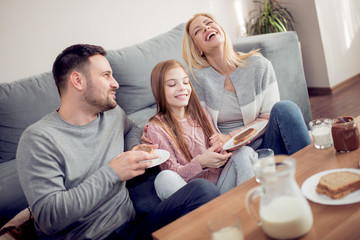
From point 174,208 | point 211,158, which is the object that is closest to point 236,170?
point 211,158

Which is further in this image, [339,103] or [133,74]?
[339,103]

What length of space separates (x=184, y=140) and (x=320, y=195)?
2.83ft

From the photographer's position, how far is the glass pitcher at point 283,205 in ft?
2.65

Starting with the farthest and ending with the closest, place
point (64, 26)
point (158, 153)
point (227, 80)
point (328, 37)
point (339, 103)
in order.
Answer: point (328, 37) → point (339, 103) → point (64, 26) → point (227, 80) → point (158, 153)

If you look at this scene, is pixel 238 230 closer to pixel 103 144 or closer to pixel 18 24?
pixel 103 144

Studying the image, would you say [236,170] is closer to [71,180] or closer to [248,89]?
[248,89]

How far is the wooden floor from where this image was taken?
3213mm

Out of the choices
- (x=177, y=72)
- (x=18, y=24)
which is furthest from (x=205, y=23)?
(x=18, y=24)

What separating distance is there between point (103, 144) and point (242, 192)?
675mm

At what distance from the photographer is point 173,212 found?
1.33m

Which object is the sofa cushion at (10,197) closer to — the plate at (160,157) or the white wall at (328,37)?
the plate at (160,157)

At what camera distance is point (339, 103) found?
3.45 metres

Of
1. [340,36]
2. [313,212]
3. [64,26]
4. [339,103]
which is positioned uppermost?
[64,26]

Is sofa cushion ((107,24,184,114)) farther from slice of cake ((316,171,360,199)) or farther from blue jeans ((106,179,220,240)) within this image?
slice of cake ((316,171,360,199))
